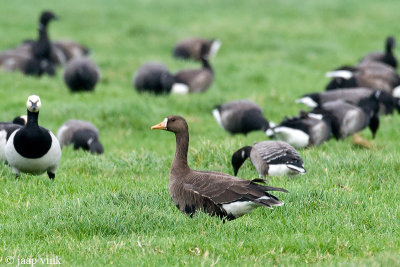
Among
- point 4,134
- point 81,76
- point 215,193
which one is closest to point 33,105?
point 4,134

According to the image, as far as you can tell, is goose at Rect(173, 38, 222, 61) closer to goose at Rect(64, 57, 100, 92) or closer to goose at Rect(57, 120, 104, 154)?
goose at Rect(64, 57, 100, 92)

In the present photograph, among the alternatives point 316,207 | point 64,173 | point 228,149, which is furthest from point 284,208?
point 64,173

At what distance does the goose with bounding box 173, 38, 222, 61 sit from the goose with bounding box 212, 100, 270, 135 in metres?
9.62

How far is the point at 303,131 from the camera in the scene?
1170cm

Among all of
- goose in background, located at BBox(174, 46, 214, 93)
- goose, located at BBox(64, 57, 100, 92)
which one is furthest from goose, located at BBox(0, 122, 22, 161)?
goose in background, located at BBox(174, 46, 214, 93)

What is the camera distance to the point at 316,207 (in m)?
7.54

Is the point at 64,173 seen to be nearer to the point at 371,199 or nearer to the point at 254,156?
the point at 254,156

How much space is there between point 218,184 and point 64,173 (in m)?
3.43

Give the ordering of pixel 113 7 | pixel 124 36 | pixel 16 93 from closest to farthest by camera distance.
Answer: pixel 16 93 < pixel 124 36 < pixel 113 7

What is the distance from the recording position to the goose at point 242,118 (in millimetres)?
13797

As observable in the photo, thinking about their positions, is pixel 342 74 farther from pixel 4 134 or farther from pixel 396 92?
pixel 4 134

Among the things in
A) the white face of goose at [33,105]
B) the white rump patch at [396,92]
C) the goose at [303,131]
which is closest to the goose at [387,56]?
the white rump patch at [396,92]

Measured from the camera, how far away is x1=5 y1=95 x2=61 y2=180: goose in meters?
8.76

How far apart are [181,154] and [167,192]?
65 cm
